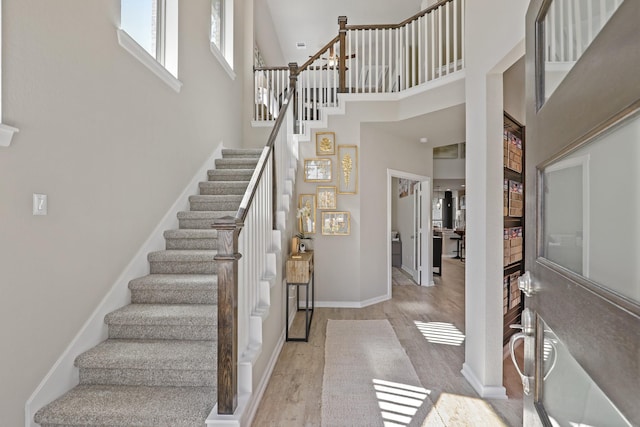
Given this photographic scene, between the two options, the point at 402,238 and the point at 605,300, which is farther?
the point at 402,238

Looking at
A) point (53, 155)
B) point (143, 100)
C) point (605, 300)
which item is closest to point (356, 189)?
point (143, 100)

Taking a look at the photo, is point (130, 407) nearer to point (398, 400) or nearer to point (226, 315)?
point (226, 315)

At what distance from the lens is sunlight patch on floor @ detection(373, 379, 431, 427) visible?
2.14 metres

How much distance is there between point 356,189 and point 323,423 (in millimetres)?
3172

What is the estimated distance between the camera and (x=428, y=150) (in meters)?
5.99

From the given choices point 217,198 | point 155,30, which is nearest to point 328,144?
point 217,198

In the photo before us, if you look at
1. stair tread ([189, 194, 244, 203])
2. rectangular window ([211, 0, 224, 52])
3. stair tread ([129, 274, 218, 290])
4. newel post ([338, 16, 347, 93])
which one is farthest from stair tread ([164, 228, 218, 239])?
rectangular window ([211, 0, 224, 52])

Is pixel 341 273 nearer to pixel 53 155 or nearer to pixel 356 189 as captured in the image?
pixel 356 189

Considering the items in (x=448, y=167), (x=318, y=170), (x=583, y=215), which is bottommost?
(x=583, y=215)

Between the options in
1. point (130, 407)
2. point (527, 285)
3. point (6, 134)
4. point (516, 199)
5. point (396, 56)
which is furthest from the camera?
point (396, 56)

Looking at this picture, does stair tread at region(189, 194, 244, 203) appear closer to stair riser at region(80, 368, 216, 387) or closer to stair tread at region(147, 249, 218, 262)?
stair tread at region(147, 249, 218, 262)

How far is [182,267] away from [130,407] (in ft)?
4.08

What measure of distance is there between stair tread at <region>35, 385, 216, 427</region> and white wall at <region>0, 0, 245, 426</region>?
0.19 meters

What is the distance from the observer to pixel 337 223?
4.75 metres
